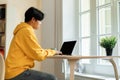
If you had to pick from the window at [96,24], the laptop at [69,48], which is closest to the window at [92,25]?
the window at [96,24]

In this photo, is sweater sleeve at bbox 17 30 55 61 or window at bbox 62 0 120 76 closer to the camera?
sweater sleeve at bbox 17 30 55 61

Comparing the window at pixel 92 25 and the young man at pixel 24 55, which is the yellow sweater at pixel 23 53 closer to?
the young man at pixel 24 55

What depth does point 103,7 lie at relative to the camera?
131 inches

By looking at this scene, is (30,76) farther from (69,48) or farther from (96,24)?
(96,24)

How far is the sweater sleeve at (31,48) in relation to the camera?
7.50 ft

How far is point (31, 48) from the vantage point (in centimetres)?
229

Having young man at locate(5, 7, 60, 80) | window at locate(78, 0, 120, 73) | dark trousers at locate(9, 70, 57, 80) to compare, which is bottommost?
dark trousers at locate(9, 70, 57, 80)

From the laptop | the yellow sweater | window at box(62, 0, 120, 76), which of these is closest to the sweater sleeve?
the yellow sweater

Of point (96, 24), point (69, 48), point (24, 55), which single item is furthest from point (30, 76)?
point (96, 24)

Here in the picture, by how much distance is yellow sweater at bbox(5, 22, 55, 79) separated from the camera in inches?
90.4

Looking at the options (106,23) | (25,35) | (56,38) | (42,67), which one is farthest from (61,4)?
(25,35)

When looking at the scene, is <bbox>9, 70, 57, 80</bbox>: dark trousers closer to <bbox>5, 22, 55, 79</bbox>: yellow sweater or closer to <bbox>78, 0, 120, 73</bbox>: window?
<bbox>5, 22, 55, 79</bbox>: yellow sweater

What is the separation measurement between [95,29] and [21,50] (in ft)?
4.66

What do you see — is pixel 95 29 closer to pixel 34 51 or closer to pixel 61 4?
pixel 61 4
